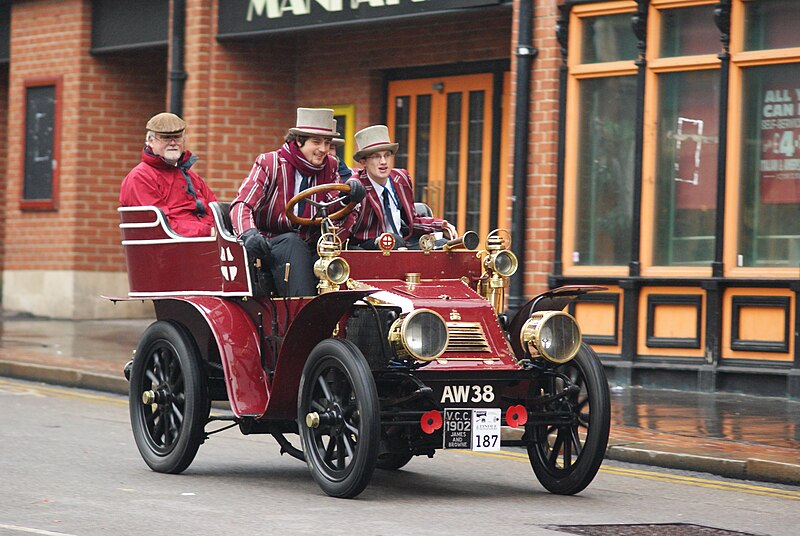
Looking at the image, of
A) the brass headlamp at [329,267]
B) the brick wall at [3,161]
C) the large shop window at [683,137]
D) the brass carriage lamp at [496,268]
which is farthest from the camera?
the brick wall at [3,161]

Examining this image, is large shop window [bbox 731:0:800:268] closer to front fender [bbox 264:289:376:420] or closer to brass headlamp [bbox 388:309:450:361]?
front fender [bbox 264:289:376:420]

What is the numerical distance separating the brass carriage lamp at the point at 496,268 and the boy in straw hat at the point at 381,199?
548mm

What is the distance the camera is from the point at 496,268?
830 cm

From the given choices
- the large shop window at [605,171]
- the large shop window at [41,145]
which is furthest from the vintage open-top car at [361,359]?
the large shop window at [41,145]

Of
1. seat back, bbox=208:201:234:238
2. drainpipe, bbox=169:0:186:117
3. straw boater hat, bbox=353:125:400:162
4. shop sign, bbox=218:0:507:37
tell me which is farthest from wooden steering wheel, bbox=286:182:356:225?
drainpipe, bbox=169:0:186:117

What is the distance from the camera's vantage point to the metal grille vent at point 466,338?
763 centimetres

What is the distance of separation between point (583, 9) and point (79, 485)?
26.3ft

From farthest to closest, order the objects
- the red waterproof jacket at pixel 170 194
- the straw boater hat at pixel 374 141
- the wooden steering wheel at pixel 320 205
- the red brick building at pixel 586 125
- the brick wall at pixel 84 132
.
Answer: the brick wall at pixel 84 132, the red brick building at pixel 586 125, the red waterproof jacket at pixel 170 194, the straw boater hat at pixel 374 141, the wooden steering wheel at pixel 320 205

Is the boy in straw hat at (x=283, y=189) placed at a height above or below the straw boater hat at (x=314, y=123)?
below

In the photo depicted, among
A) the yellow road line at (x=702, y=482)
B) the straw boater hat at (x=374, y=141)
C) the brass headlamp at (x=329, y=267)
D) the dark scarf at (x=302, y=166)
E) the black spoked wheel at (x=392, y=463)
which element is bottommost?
the yellow road line at (x=702, y=482)

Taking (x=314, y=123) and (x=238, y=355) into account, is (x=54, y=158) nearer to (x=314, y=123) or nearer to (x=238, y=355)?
(x=314, y=123)

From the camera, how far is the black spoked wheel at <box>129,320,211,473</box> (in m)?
8.39

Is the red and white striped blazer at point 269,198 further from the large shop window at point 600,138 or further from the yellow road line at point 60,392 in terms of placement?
the large shop window at point 600,138

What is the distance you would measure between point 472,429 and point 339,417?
0.65 m
